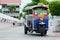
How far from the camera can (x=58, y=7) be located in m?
31.6

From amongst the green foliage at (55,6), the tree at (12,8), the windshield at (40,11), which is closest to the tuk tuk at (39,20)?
the windshield at (40,11)

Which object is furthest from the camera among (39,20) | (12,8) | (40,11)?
(12,8)

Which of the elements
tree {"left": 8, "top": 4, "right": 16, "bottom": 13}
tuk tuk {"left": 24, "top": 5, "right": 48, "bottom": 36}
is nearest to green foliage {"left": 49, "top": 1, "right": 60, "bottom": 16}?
tuk tuk {"left": 24, "top": 5, "right": 48, "bottom": 36}

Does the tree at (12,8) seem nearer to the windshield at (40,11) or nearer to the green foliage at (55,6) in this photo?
the green foliage at (55,6)

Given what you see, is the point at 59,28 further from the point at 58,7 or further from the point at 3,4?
the point at 3,4

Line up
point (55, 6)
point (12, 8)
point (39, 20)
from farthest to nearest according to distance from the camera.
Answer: point (12, 8) < point (55, 6) < point (39, 20)

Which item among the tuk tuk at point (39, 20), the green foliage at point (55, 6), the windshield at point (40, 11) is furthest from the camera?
the green foliage at point (55, 6)

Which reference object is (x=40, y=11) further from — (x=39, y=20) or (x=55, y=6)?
(x=55, y=6)

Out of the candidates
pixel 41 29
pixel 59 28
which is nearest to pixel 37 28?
pixel 41 29

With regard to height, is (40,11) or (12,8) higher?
(40,11)

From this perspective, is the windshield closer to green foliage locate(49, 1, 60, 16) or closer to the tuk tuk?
the tuk tuk

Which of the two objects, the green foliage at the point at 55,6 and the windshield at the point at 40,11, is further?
the green foliage at the point at 55,6

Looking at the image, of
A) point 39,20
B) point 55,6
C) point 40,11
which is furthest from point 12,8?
point 39,20

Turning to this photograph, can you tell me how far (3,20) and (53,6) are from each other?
6186 cm
